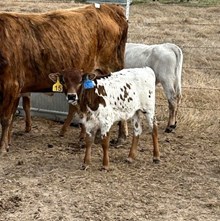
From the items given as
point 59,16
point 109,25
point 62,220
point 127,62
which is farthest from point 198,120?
point 62,220

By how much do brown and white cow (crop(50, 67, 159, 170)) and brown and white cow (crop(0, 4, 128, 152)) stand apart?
87 centimetres

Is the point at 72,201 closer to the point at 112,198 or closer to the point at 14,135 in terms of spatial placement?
the point at 112,198

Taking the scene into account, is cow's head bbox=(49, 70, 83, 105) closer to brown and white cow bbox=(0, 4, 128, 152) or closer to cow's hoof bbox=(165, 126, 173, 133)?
brown and white cow bbox=(0, 4, 128, 152)

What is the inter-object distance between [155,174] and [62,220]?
1.64 meters

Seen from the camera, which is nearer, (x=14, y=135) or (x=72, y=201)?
(x=72, y=201)

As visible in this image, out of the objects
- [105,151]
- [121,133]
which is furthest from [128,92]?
[121,133]

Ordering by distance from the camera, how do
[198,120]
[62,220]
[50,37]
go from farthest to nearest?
[198,120] → [50,37] → [62,220]

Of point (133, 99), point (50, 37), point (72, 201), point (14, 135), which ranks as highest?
point (50, 37)

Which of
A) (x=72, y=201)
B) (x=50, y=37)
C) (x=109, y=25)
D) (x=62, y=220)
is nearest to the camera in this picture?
(x=62, y=220)

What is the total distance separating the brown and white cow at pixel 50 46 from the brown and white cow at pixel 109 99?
0.87 m

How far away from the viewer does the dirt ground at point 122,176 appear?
5453 mm

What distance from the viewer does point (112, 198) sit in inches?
226

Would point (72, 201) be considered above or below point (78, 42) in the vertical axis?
below

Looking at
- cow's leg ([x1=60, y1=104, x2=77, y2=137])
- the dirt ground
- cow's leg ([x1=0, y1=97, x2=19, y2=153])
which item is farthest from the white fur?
cow's leg ([x1=60, y1=104, x2=77, y2=137])
